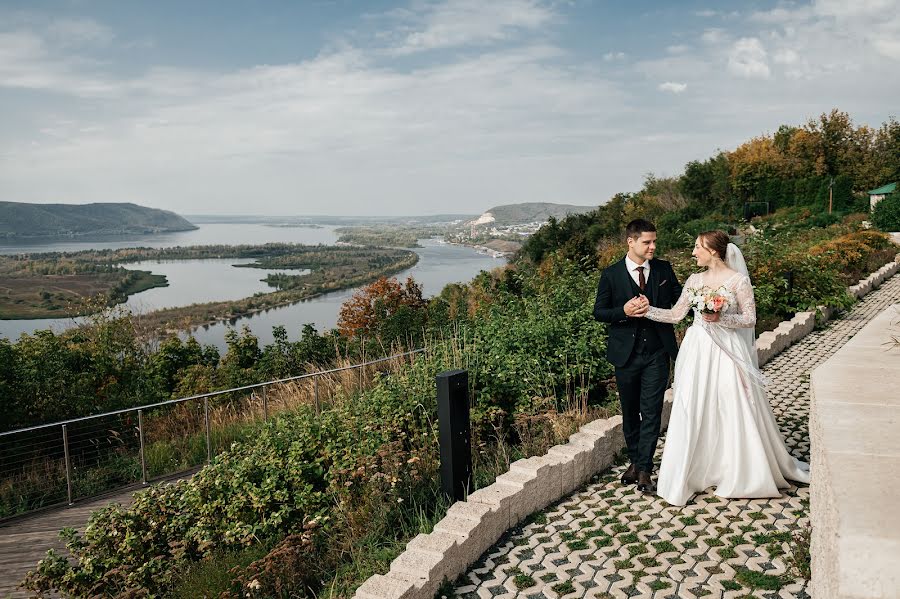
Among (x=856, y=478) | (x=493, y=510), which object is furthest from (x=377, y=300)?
(x=856, y=478)

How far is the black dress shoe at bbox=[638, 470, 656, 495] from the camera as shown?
4676 millimetres

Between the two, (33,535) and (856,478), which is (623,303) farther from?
(33,535)

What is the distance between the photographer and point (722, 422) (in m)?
4.51

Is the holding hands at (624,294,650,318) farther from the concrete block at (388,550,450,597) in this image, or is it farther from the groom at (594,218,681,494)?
the concrete block at (388,550,450,597)

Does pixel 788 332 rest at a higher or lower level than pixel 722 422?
lower

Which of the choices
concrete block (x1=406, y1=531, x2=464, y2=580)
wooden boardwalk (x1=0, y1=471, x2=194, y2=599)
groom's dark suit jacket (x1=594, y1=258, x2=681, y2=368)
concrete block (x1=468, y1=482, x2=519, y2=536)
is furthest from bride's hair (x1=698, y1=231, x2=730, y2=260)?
wooden boardwalk (x1=0, y1=471, x2=194, y2=599)

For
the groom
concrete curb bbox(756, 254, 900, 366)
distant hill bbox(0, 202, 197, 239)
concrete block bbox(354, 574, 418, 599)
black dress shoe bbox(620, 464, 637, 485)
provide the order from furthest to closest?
1. distant hill bbox(0, 202, 197, 239)
2. concrete curb bbox(756, 254, 900, 366)
3. black dress shoe bbox(620, 464, 637, 485)
4. the groom
5. concrete block bbox(354, 574, 418, 599)

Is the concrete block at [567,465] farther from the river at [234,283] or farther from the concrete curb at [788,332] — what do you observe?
the river at [234,283]

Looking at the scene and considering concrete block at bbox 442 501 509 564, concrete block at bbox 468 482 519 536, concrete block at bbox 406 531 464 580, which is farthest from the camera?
concrete block at bbox 468 482 519 536

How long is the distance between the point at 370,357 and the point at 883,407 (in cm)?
1098

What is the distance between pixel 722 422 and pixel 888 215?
30.7 metres

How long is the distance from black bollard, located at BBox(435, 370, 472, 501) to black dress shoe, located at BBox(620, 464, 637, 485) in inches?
47.3

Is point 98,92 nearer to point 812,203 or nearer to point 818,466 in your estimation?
point 812,203

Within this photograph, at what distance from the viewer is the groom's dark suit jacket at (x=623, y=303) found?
4633 mm
